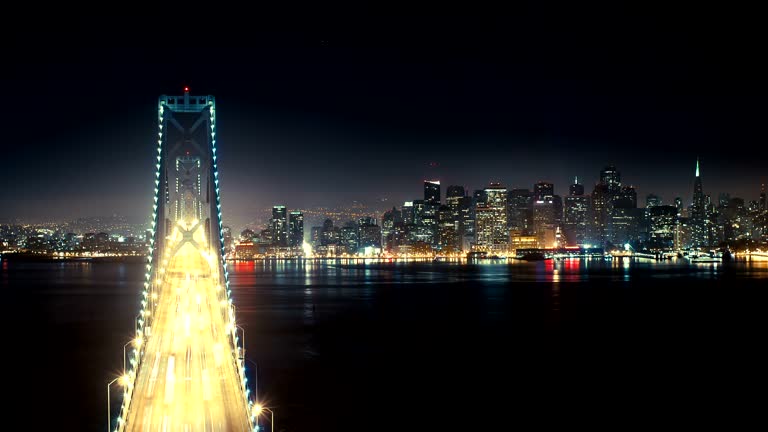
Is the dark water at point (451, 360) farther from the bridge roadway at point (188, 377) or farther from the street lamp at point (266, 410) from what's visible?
the bridge roadway at point (188, 377)

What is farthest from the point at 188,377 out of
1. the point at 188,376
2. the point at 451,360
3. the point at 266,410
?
the point at 451,360

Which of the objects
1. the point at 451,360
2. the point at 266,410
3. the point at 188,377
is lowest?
the point at 451,360

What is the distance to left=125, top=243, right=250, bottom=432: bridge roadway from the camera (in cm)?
1661

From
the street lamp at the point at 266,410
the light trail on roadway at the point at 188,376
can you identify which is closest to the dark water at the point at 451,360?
the street lamp at the point at 266,410

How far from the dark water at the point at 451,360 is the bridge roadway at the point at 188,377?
1501 mm

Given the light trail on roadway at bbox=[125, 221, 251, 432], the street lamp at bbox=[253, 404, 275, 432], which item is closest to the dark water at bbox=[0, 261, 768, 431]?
the street lamp at bbox=[253, 404, 275, 432]

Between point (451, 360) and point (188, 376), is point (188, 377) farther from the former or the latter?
point (451, 360)

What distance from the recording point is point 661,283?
83.9m

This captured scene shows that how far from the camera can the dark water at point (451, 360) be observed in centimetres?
2252

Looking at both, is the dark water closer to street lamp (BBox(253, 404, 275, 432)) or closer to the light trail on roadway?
street lamp (BBox(253, 404, 275, 432))

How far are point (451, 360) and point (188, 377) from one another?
1320cm

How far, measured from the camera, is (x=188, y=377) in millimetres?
20922

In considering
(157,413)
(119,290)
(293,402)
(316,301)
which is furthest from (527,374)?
(119,290)

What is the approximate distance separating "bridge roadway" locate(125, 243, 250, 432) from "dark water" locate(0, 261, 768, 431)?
4.92 feet
